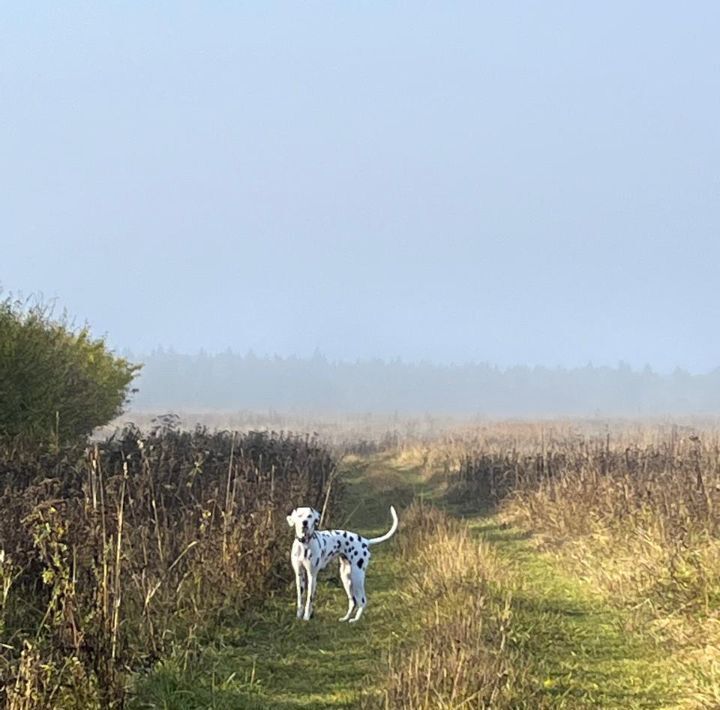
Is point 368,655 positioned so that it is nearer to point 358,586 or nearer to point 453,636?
point 453,636

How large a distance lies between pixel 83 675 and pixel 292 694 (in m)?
1.67

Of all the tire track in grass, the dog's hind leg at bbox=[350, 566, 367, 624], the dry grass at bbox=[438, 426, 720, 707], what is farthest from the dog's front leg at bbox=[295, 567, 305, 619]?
the dry grass at bbox=[438, 426, 720, 707]

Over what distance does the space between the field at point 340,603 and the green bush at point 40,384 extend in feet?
8.33

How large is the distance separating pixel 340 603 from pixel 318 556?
1.02 meters

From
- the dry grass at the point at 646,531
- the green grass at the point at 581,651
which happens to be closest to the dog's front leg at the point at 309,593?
the green grass at the point at 581,651

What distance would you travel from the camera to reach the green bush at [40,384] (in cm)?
1365

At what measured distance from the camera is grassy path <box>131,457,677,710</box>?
5297mm

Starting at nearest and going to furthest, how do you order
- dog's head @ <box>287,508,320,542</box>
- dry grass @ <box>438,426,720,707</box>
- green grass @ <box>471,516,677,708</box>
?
green grass @ <box>471,516,677,708</box>
dry grass @ <box>438,426,720,707</box>
dog's head @ <box>287,508,320,542</box>

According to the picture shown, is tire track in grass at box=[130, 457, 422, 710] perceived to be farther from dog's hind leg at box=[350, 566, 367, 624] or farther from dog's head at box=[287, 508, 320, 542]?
dog's head at box=[287, 508, 320, 542]

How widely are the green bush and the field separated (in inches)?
100.0

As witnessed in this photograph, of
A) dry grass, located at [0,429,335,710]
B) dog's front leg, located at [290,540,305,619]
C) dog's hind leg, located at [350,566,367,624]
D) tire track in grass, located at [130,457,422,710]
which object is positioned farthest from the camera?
dog's hind leg, located at [350,566,367,624]

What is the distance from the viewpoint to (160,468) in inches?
408

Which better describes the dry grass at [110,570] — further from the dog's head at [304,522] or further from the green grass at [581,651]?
the green grass at [581,651]

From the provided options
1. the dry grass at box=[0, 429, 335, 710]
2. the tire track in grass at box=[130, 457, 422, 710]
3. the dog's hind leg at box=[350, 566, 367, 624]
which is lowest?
the tire track in grass at box=[130, 457, 422, 710]
